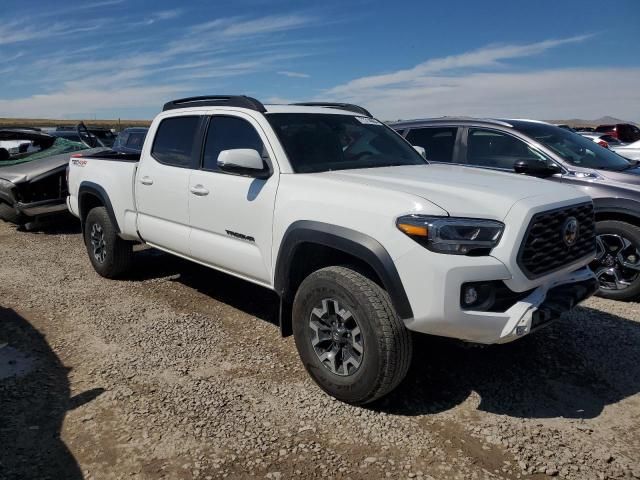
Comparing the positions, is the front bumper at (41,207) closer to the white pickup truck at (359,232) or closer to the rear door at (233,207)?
the white pickup truck at (359,232)

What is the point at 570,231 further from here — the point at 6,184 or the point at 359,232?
the point at 6,184

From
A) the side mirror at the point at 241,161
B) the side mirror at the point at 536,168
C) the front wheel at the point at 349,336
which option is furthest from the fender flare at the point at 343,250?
the side mirror at the point at 536,168

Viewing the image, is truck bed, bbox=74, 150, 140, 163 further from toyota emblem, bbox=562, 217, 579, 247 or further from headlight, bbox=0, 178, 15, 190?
toyota emblem, bbox=562, 217, 579, 247

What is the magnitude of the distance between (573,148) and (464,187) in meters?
3.28

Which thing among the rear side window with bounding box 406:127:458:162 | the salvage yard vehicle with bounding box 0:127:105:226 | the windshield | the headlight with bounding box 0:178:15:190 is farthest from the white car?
the headlight with bounding box 0:178:15:190

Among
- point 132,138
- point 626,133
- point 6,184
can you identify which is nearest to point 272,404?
point 6,184

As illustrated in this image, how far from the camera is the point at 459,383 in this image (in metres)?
3.63

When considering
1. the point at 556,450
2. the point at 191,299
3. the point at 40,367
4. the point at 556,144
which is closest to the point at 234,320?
the point at 191,299

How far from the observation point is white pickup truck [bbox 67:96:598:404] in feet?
9.27

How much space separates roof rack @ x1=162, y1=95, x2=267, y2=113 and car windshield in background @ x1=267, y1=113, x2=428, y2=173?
7.1 inches

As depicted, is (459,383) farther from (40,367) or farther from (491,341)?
(40,367)

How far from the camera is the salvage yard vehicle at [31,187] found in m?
8.29

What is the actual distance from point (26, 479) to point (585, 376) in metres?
3.52

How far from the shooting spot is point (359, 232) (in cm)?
305
